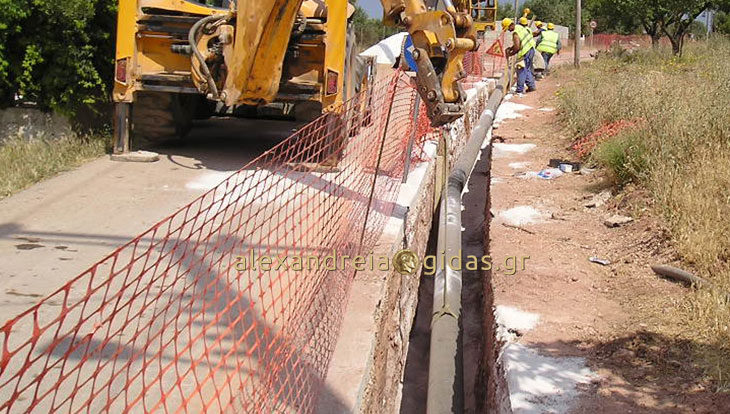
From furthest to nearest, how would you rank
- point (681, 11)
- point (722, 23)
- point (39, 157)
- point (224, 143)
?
point (722, 23), point (681, 11), point (224, 143), point (39, 157)

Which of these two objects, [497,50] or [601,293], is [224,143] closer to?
[601,293]

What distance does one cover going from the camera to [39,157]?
7617 mm

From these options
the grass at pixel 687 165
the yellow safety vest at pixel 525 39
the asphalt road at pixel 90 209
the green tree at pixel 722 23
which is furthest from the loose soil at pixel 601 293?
the green tree at pixel 722 23

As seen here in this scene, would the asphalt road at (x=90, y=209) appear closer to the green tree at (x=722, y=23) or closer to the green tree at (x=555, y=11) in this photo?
the green tree at (x=722, y=23)

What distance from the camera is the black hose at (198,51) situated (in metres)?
7.05

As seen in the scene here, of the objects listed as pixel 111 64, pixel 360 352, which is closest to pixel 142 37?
pixel 111 64

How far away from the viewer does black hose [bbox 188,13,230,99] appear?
7047 millimetres

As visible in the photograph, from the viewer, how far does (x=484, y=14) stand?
2677 cm

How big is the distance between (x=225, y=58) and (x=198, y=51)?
0.40 metres

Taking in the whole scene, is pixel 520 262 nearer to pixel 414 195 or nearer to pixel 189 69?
pixel 414 195

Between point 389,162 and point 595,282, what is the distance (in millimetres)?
2687

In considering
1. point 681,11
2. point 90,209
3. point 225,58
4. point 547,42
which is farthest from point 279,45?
point 681,11

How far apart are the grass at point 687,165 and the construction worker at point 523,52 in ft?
17.2

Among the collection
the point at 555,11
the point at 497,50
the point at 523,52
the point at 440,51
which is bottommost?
the point at 440,51
